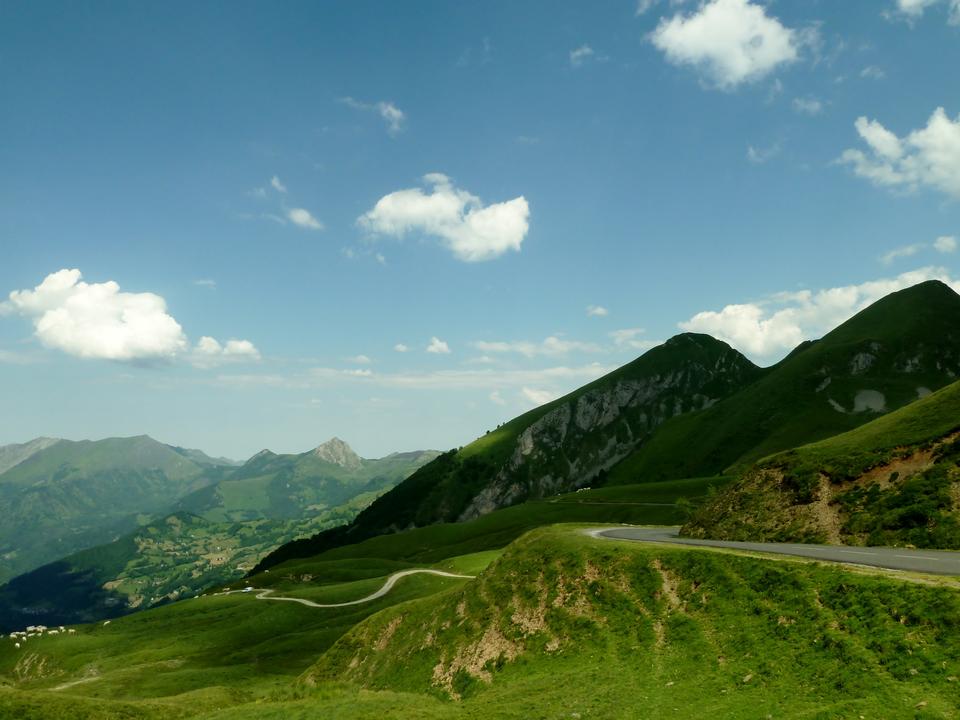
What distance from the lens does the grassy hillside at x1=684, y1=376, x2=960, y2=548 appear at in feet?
174

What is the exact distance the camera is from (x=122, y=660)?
295 feet

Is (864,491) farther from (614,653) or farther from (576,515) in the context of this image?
(576,515)

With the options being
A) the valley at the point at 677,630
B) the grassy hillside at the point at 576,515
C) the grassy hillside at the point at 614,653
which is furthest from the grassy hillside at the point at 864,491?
the grassy hillside at the point at 576,515

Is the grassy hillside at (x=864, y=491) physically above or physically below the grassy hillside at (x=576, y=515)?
above

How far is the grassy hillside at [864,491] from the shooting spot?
5319 centimetres

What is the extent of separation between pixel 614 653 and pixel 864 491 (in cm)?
4229

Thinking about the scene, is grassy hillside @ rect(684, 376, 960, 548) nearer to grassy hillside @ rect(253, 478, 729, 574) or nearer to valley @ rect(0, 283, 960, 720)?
valley @ rect(0, 283, 960, 720)

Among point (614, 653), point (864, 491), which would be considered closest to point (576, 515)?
point (864, 491)

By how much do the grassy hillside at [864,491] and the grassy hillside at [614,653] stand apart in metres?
24.6

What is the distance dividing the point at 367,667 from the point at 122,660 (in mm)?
61372

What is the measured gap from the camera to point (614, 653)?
117 ft

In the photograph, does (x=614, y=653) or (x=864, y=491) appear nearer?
(x=614, y=653)

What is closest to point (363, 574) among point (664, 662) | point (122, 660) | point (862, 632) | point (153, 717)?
point (122, 660)

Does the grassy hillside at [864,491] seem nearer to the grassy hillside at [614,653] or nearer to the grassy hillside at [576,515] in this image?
the grassy hillside at [614,653]
